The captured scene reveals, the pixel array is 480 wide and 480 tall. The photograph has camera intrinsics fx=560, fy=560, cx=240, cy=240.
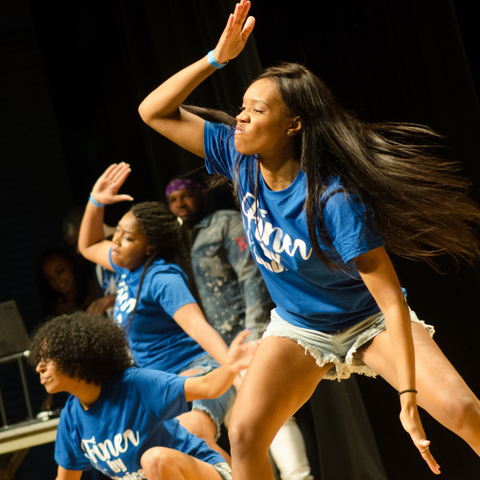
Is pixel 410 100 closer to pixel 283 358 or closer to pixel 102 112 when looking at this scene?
pixel 283 358

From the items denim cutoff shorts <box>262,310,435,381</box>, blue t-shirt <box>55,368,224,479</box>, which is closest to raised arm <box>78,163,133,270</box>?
blue t-shirt <box>55,368,224,479</box>

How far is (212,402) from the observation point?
2.29 meters

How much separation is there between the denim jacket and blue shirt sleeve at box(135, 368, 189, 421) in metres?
0.81

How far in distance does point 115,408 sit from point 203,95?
151 cm

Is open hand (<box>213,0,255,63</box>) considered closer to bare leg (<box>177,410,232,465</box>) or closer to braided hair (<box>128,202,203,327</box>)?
braided hair (<box>128,202,203,327</box>)

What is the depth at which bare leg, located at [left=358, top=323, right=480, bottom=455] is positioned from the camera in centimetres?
120

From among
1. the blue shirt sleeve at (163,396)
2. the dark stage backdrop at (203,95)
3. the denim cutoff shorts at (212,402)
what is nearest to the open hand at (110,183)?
the dark stage backdrop at (203,95)

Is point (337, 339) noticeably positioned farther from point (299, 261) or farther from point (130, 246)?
point (130, 246)

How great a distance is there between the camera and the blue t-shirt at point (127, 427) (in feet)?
5.91

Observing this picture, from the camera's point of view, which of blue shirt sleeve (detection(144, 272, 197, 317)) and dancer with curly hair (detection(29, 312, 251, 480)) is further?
blue shirt sleeve (detection(144, 272, 197, 317))

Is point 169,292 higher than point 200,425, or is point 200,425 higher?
point 169,292

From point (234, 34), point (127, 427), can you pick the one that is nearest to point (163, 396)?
point (127, 427)

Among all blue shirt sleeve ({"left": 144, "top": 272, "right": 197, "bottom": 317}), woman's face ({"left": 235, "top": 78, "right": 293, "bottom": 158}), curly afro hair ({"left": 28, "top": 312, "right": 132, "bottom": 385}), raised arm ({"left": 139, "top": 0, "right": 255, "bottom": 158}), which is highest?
raised arm ({"left": 139, "top": 0, "right": 255, "bottom": 158})

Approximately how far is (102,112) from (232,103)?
0.84m
